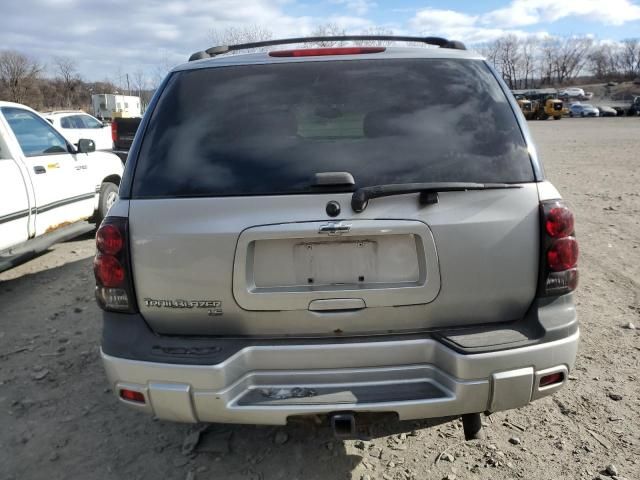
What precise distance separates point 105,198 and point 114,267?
17.7 ft

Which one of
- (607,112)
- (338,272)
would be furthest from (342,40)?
(607,112)

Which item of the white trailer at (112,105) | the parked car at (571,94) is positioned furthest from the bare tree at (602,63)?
the white trailer at (112,105)

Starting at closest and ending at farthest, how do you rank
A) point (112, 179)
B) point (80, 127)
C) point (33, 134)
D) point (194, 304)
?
point (194, 304)
point (33, 134)
point (112, 179)
point (80, 127)

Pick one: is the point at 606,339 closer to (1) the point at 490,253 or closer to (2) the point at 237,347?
(1) the point at 490,253

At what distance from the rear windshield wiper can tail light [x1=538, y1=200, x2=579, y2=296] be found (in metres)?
0.33

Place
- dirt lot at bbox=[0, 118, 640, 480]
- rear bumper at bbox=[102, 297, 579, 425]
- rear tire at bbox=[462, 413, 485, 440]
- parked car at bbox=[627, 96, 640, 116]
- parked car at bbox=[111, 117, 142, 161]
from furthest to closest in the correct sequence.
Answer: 1. parked car at bbox=[627, 96, 640, 116]
2. parked car at bbox=[111, 117, 142, 161]
3. dirt lot at bbox=[0, 118, 640, 480]
4. rear tire at bbox=[462, 413, 485, 440]
5. rear bumper at bbox=[102, 297, 579, 425]

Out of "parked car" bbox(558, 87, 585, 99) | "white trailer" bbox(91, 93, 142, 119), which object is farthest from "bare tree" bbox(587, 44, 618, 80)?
"white trailer" bbox(91, 93, 142, 119)

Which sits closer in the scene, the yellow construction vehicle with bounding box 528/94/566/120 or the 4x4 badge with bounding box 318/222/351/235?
the 4x4 badge with bounding box 318/222/351/235

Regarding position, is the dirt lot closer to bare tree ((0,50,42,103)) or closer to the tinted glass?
the tinted glass

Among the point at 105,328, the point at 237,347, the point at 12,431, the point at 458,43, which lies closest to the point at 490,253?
the point at 237,347

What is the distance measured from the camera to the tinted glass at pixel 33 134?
5754mm

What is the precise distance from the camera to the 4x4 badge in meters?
2.11

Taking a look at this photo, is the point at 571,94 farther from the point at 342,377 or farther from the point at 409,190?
the point at 342,377

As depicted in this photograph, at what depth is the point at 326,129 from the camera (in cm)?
239
